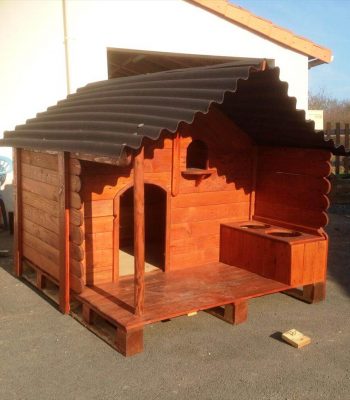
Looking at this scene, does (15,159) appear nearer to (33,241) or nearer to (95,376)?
(33,241)

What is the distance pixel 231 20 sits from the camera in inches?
374

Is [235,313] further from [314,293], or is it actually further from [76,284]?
[76,284]

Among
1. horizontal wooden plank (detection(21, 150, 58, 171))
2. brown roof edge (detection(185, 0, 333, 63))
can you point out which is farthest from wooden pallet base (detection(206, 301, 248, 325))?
brown roof edge (detection(185, 0, 333, 63))

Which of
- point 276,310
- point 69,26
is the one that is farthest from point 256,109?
point 69,26

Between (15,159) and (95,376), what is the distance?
3.33m

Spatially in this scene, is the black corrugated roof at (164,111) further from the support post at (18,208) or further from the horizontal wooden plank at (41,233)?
the horizontal wooden plank at (41,233)

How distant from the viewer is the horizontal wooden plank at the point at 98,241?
496 centimetres

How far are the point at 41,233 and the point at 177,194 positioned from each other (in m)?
1.62

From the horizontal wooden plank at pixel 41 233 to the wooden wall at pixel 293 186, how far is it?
257 centimetres

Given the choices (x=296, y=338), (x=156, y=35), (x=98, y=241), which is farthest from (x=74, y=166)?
(x=156, y=35)

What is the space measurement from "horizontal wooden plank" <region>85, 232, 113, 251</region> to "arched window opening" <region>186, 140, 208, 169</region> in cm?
151

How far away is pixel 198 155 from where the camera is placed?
6090 mm

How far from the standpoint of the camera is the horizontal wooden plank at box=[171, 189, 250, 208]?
5633 mm

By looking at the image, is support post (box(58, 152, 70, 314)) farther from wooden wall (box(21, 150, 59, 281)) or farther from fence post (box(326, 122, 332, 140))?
fence post (box(326, 122, 332, 140))
